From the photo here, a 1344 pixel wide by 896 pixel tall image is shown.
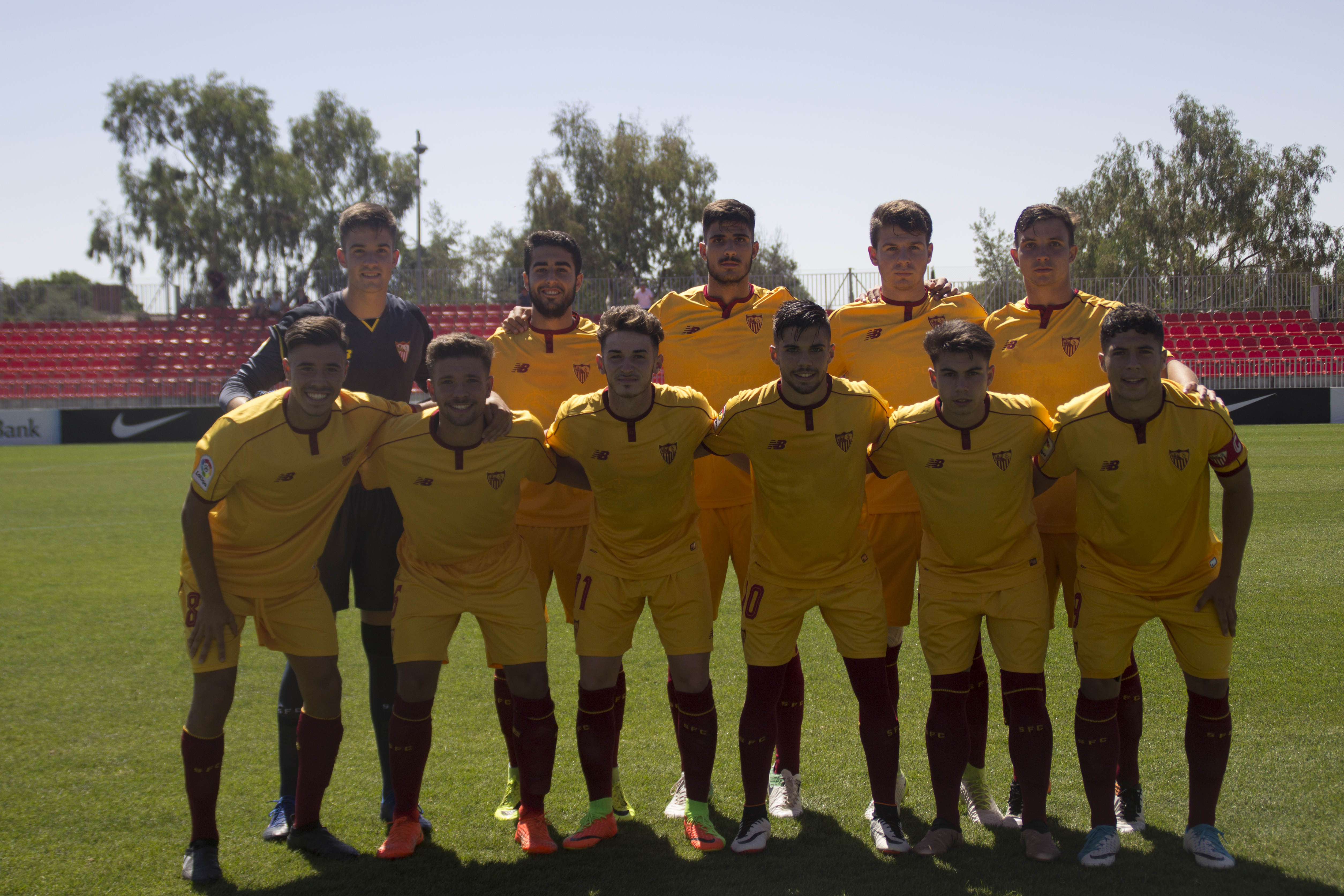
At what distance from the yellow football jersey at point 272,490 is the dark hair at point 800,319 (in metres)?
1.70

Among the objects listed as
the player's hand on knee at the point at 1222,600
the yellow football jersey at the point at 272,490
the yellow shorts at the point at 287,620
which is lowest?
the yellow shorts at the point at 287,620

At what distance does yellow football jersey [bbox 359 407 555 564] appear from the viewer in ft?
11.9

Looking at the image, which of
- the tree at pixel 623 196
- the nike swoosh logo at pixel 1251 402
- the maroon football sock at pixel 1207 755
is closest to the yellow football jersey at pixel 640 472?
the maroon football sock at pixel 1207 755

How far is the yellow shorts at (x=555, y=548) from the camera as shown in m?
4.06

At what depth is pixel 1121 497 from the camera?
11.3 ft

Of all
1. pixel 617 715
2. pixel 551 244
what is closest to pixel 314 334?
pixel 551 244

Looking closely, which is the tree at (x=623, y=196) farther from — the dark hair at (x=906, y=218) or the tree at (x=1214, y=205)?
the dark hair at (x=906, y=218)

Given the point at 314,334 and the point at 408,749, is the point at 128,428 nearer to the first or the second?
the point at 314,334

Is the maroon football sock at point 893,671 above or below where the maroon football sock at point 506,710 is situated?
above

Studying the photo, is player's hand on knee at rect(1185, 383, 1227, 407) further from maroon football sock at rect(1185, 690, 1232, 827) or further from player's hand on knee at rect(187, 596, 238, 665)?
player's hand on knee at rect(187, 596, 238, 665)

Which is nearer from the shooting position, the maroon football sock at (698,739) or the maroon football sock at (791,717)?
the maroon football sock at (698,739)

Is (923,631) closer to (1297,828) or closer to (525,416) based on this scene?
(1297,828)

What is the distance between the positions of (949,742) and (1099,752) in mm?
536

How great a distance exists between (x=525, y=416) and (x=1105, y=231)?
46074 mm
